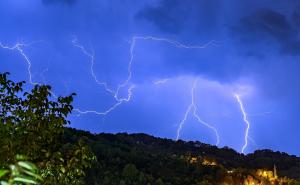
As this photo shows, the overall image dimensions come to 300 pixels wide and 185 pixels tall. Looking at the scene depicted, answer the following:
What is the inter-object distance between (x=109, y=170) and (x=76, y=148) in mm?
77356

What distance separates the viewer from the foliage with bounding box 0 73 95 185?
25.2 feet

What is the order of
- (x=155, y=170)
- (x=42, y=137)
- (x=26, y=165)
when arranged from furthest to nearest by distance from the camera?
(x=155, y=170)
(x=42, y=137)
(x=26, y=165)

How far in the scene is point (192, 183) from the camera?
279ft

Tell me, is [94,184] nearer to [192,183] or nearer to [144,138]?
[192,183]

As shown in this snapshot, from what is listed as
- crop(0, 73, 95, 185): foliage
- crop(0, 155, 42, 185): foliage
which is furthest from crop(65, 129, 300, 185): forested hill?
crop(0, 155, 42, 185): foliage

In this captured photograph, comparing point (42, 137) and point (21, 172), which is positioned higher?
point (42, 137)

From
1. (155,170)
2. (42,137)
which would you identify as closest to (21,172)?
(42,137)

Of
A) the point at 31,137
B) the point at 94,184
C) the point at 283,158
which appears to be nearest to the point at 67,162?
the point at 31,137

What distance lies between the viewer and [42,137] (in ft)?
27.2

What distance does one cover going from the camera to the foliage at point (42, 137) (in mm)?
7680

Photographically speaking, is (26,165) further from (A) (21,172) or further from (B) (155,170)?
(B) (155,170)

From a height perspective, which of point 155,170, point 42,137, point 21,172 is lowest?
point 21,172

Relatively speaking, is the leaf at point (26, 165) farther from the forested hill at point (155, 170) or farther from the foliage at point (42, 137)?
the forested hill at point (155, 170)

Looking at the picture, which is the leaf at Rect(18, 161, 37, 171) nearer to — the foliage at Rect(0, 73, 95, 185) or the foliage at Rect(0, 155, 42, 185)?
the foliage at Rect(0, 155, 42, 185)
